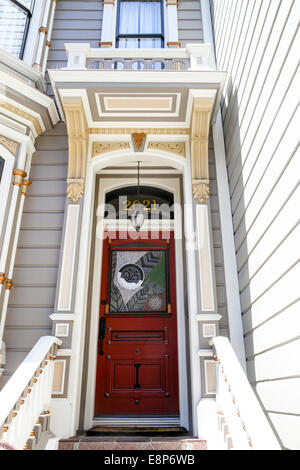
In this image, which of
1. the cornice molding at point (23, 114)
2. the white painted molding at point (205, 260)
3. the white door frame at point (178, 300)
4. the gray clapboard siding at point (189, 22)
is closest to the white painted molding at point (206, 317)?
the white painted molding at point (205, 260)

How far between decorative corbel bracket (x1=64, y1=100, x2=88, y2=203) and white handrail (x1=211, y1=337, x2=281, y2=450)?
217 cm

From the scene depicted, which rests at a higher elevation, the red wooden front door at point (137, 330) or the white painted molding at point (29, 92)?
the white painted molding at point (29, 92)

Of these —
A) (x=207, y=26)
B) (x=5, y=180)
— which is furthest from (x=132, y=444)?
(x=207, y=26)

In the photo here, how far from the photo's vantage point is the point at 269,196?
8.63 ft

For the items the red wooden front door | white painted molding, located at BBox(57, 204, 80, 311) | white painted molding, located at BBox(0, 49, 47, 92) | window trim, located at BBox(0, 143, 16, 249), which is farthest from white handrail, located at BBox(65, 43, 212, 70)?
the red wooden front door

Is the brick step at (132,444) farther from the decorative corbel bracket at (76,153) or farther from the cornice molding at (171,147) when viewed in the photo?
the cornice molding at (171,147)

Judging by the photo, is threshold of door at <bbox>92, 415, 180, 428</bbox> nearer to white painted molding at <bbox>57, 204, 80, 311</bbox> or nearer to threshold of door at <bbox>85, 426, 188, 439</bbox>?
threshold of door at <bbox>85, 426, 188, 439</bbox>

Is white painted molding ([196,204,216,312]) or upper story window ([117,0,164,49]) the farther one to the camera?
upper story window ([117,0,164,49])

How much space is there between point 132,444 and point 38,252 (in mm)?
2133

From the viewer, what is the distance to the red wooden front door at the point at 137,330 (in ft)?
12.9

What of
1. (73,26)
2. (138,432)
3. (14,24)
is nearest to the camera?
(138,432)

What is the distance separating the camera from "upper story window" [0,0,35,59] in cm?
479

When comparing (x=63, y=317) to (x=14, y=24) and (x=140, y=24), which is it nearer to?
(x=14, y=24)

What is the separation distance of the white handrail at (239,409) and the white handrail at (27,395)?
1361 millimetres
